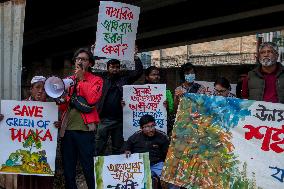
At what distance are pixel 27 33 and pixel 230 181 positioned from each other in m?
14.0

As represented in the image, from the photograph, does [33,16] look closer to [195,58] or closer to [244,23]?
[244,23]

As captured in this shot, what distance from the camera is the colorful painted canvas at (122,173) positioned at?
5.14 m

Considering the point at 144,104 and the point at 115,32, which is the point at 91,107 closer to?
the point at 144,104

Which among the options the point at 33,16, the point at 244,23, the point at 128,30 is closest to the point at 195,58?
the point at 244,23

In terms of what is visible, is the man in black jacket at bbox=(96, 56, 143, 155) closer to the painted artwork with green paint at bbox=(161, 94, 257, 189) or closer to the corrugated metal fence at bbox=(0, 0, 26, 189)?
the corrugated metal fence at bbox=(0, 0, 26, 189)

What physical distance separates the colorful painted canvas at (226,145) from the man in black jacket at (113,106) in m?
1.47

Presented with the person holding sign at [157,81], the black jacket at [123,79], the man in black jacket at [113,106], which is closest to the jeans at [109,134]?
the man in black jacket at [113,106]

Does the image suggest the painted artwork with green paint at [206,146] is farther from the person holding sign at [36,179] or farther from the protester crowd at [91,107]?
the person holding sign at [36,179]

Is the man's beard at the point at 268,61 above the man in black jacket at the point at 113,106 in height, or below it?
above

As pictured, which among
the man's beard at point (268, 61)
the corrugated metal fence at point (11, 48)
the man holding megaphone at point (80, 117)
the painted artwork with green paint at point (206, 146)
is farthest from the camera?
the corrugated metal fence at point (11, 48)

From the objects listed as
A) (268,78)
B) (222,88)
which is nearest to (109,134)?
(222,88)

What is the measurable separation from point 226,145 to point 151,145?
117 cm

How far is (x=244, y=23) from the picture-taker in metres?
17.0

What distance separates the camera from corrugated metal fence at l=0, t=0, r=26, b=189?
605cm
